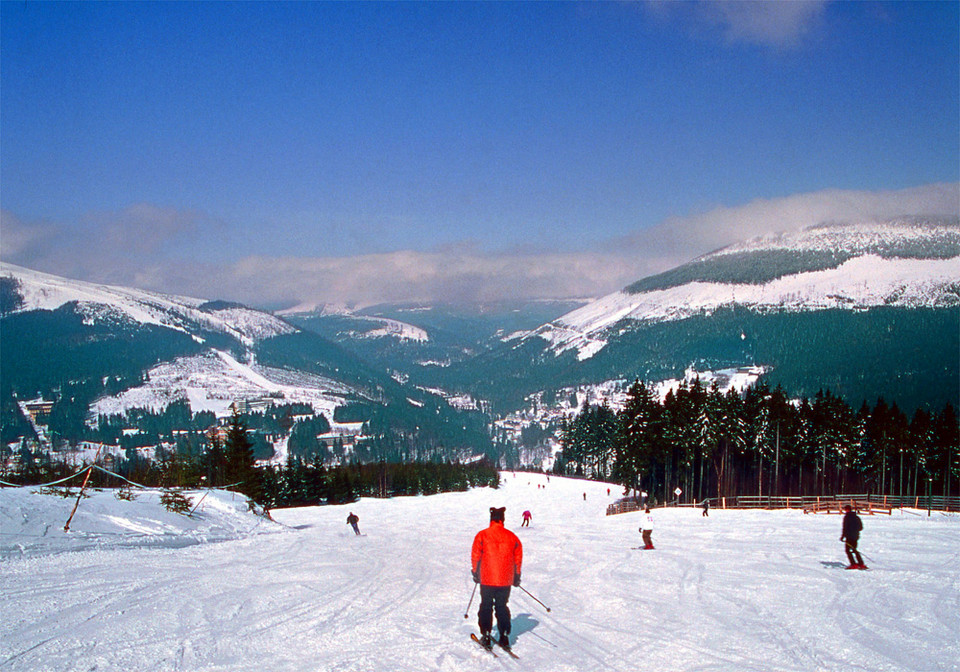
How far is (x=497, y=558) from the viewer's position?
31.7ft

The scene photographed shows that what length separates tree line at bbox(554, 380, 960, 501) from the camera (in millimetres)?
59438

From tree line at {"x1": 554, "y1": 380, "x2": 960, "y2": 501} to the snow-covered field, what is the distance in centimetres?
3398

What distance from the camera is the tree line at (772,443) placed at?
59.4m

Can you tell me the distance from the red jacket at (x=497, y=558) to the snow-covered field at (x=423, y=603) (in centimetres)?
101

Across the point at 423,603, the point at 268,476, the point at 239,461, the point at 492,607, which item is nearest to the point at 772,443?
the point at 239,461

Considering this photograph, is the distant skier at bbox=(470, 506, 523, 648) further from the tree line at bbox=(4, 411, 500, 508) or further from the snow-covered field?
the tree line at bbox=(4, 411, 500, 508)

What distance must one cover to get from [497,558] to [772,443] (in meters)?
57.2

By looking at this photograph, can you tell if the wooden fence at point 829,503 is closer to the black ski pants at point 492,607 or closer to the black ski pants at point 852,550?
the black ski pants at point 852,550

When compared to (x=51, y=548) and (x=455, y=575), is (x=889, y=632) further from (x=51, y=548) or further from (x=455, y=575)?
(x=51, y=548)

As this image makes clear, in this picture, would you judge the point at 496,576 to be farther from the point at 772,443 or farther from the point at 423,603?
the point at 772,443

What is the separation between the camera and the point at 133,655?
28.2 feet

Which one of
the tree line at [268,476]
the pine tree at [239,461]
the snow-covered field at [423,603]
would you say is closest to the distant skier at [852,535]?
the snow-covered field at [423,603]

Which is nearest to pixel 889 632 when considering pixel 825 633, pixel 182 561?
pixel 825 633

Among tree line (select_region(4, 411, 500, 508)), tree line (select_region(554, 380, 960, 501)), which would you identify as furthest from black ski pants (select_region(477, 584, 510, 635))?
tree line (select_region(554, 380, 960, 501))
